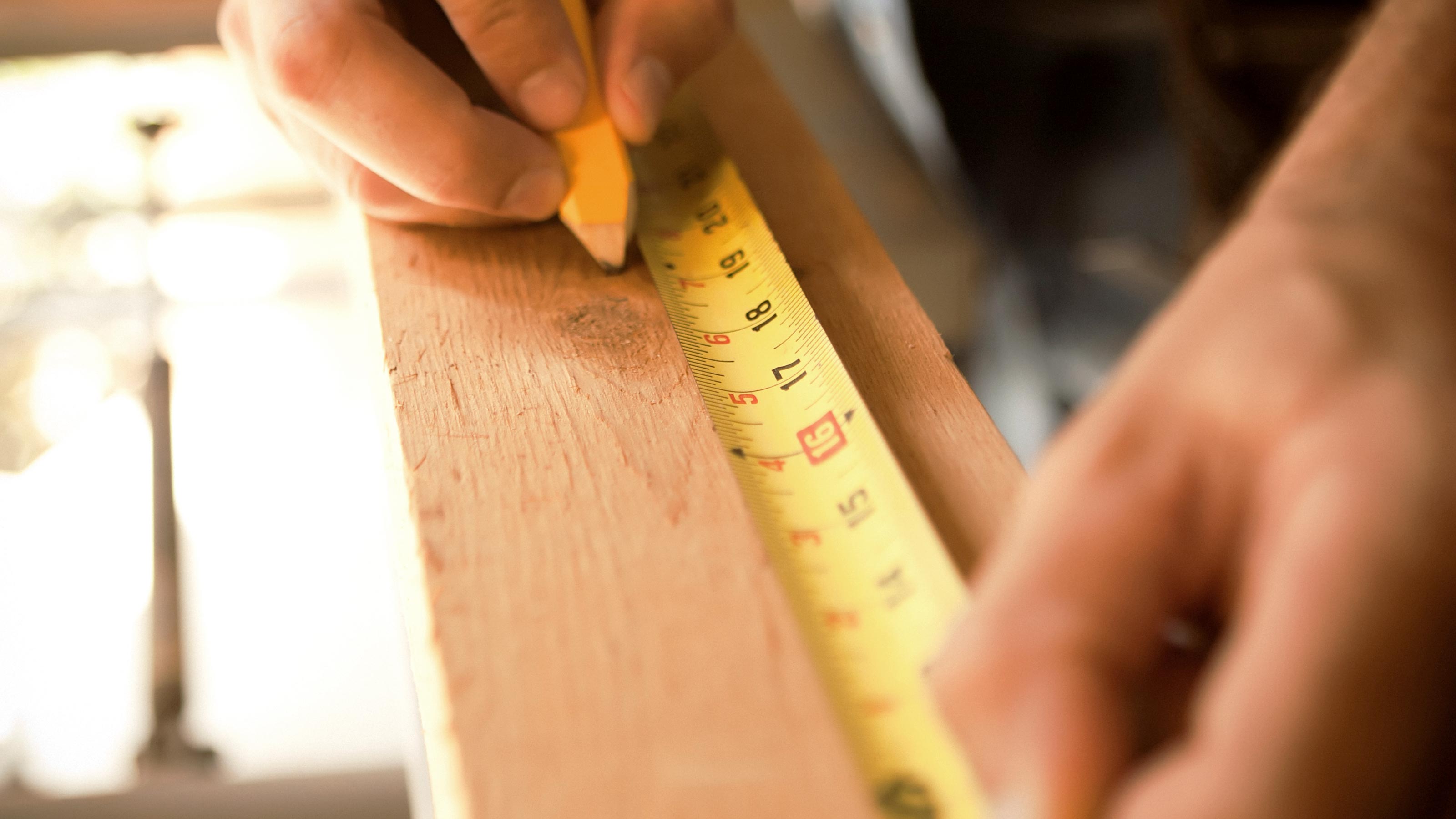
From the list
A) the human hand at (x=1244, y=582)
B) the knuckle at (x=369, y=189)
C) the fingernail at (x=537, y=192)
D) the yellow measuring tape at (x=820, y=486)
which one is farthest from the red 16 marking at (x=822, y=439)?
the knuckle at (x=369, y=189)

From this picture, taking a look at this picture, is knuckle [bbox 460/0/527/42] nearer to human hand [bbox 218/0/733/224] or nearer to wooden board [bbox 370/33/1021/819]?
human hand [bbox 218/0/733/224]

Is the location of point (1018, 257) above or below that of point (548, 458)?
below

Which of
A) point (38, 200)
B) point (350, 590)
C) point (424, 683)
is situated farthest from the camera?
point (38, 200)

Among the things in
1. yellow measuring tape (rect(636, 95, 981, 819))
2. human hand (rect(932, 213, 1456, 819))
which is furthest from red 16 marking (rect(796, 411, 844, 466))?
human hand (rect(932, 213, 1456, 819))

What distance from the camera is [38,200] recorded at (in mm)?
1145

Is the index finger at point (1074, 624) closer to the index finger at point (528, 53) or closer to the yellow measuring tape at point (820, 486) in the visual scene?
the yellow measuring tape at point (820, 486)

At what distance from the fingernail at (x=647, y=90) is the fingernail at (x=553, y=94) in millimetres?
34

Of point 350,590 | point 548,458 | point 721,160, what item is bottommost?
point 350,590

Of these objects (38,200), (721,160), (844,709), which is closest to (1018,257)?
(721,160)

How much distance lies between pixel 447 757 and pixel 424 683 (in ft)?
0.18

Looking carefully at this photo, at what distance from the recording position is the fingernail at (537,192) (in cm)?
70

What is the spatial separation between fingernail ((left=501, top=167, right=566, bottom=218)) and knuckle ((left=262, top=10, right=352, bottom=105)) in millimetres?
138

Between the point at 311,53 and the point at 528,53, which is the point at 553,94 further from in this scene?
the point at 311,53

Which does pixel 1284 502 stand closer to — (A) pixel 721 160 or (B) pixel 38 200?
(A) pixel 721 160
